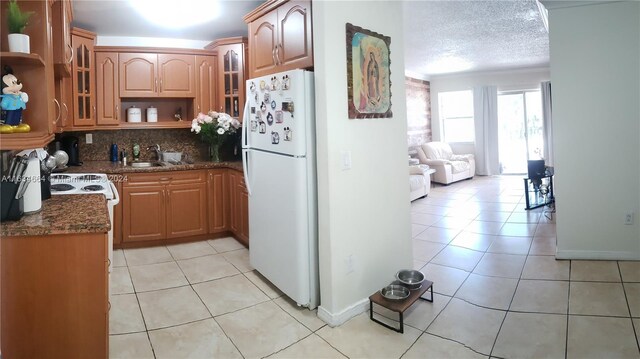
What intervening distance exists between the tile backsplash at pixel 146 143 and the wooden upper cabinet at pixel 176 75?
0.53 meters

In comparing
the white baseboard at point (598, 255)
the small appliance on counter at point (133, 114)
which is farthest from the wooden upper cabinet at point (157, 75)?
the white baseboard at point (598, 255)

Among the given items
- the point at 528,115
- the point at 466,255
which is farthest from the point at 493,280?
the point at 528,115

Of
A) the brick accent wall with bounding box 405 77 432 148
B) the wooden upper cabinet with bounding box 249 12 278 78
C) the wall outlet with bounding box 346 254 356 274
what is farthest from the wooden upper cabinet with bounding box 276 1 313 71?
the brick accent wall with bounding box 405 77 432 148

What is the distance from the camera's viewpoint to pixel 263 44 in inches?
127

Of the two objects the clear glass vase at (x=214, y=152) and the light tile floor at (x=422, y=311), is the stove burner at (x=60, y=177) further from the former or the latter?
the clear glass vase at (x=214, y=152)

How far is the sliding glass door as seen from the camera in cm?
863

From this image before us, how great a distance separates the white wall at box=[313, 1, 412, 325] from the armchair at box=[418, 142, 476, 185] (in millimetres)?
5385

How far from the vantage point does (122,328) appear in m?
2.36

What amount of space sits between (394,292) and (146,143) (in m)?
3.50

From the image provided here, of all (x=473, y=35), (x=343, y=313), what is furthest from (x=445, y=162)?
(x=343, y=313)

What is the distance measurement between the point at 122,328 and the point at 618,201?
392 cm

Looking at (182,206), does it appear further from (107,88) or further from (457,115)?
(457,115)

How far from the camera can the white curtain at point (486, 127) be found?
28.8 feet

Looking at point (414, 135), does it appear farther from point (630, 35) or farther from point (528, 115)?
point (630, 35)
